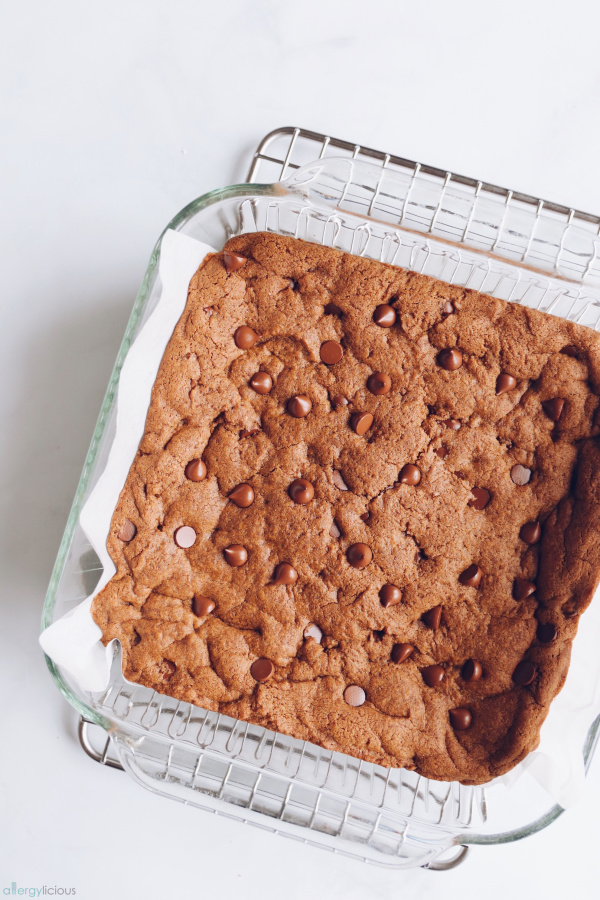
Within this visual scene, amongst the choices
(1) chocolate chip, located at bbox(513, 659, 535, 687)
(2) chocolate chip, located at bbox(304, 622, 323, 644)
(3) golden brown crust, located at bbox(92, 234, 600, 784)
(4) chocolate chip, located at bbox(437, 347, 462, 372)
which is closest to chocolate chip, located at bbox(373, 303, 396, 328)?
(3) golden brown crust, located at bbox(92, 234, 600, 784)

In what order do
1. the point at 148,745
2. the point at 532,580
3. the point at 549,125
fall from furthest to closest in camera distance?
the point at 549,125
the point at 148,745
the point at 532,580

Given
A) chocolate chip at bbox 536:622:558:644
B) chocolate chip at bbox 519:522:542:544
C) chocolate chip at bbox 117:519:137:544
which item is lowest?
chocolate chip at bbox 117:519:137:544

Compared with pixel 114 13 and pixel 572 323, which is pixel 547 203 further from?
pixel 114 13

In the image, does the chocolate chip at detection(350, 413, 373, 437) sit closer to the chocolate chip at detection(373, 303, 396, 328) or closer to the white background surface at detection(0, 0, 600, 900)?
the chocolate chip at detection(373, 303, 396, 328)

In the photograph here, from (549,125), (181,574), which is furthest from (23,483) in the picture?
(549,125)

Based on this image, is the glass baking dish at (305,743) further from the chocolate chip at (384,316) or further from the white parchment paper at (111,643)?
the chocolate chip at (384,316)

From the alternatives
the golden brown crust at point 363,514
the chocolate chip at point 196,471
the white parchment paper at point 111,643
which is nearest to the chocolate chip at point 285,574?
the golden brown crust at point 363,514
